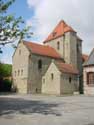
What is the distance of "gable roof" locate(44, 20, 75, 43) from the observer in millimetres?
60812

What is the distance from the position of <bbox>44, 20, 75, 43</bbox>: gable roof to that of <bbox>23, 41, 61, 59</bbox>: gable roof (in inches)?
154

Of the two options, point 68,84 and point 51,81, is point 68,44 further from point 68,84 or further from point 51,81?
point 68,84

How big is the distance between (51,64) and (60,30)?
14188 millimetres

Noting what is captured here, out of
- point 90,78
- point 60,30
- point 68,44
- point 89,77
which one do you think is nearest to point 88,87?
point 90,78

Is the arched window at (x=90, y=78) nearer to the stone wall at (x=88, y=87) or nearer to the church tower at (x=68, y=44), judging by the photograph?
the stone wall at (x=88, y=87)

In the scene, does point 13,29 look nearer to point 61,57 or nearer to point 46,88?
point 46,88

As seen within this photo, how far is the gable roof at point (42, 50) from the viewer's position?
54.9 meters

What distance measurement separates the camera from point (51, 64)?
168 feet

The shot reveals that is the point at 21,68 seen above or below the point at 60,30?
below

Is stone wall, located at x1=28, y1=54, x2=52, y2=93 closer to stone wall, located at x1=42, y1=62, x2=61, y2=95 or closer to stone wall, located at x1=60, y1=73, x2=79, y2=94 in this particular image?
stone wall, located at x1=42, y1=62, x2=61, y2=95

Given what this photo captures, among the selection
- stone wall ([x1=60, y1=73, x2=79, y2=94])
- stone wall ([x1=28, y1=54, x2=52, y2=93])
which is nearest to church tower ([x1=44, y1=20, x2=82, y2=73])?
stone wall ([x1=28, y1=54, x2=52, y2=93])

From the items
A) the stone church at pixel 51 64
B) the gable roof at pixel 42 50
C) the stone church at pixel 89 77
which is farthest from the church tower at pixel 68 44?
the stone church at pixel 89 77

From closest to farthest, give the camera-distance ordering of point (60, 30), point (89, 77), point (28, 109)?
point (28, 109)
point (89, 77)
point (60, 30)

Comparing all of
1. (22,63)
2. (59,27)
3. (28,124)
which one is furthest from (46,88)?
(28,124)
